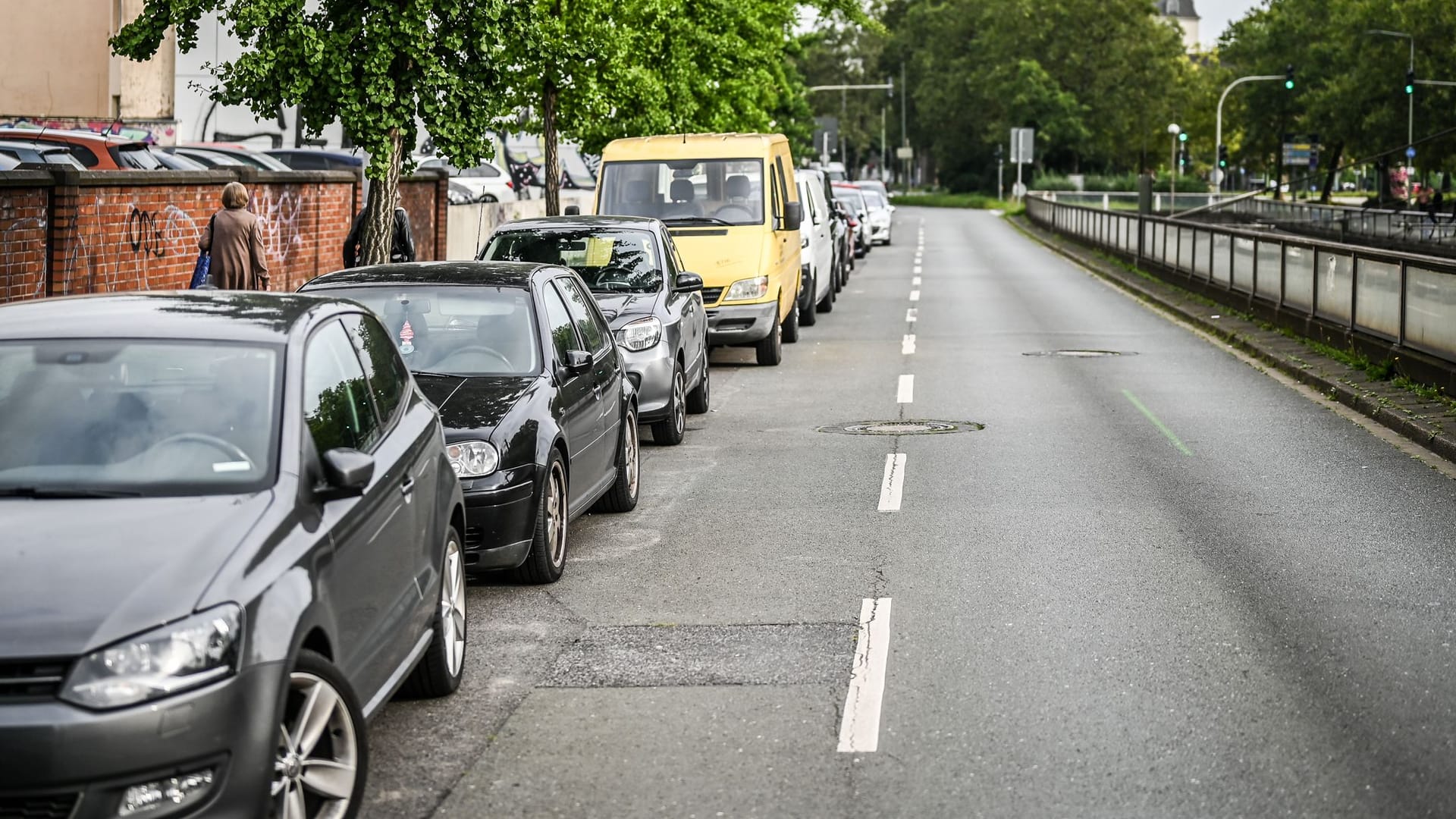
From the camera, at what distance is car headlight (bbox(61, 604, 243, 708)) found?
13.6 feet

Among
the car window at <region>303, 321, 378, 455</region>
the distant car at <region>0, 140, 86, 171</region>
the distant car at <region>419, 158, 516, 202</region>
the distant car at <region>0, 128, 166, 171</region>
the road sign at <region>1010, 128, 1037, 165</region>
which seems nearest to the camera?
the car window at <region>303, 321, 378, 455</region>

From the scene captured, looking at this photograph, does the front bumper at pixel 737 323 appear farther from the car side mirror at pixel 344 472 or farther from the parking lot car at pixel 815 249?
the car side mirror at pixel 344 472

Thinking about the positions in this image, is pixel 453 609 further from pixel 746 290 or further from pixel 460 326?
pixel 746 290

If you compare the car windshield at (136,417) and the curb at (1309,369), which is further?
the curb at (1309,369)

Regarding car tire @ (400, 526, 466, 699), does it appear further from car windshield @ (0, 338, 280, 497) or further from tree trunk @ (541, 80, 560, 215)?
tree trunk @ (541, 80, 560, 215)

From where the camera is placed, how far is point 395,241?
1894cm

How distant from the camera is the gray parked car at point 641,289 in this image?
1285cm

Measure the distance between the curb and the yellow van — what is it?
17.0 ft

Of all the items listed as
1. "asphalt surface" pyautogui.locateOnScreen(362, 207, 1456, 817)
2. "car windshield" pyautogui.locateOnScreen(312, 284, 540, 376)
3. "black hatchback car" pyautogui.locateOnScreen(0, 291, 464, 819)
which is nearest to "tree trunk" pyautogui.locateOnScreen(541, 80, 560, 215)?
"asphalt surface" pyautogui.locateOnScreen(362, 207, 1456, 817)

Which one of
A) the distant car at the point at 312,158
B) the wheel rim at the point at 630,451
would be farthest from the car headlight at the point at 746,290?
the distant car at the point at 312,158

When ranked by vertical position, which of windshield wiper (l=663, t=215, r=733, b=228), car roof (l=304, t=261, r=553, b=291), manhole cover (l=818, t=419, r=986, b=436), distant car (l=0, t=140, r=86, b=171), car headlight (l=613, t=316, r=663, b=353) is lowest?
manhole cover (l=818, t=419, r=986, b=436)

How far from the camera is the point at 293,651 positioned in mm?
4523

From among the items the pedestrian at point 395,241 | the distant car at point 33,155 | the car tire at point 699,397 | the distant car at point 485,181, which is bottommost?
the car tire at point 699,397

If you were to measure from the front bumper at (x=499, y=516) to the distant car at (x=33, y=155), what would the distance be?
12.6 meters
